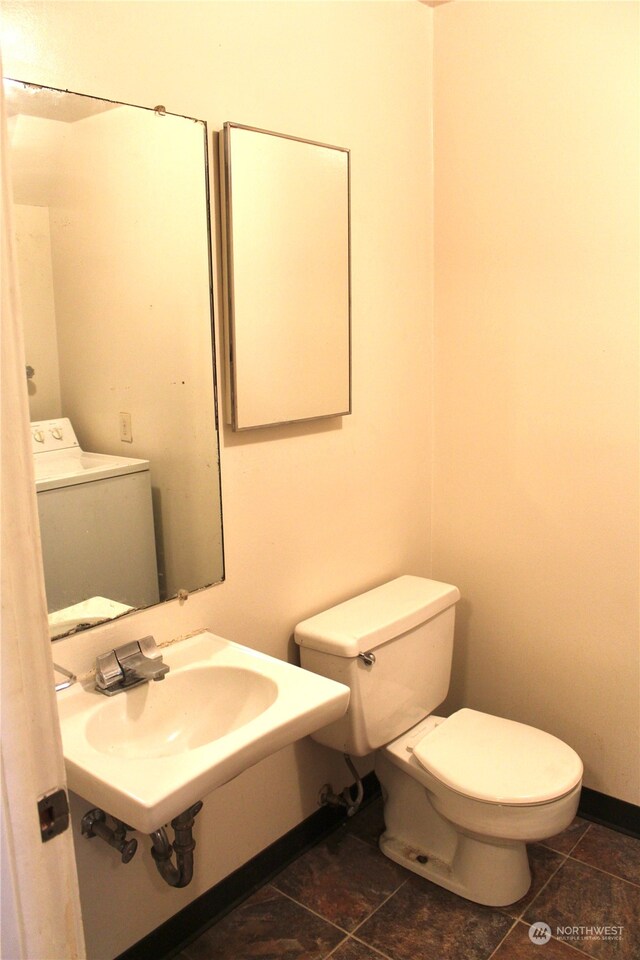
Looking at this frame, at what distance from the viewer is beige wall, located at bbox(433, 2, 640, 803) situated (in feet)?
6.65

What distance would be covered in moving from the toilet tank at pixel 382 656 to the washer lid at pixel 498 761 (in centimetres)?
11

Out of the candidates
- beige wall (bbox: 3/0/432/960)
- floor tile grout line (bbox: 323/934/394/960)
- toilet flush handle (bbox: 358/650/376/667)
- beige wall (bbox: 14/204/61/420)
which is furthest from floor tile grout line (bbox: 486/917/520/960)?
beige wall (bbox: 14/204/61/420)

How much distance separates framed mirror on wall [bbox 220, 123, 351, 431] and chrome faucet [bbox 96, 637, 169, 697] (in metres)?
0.55

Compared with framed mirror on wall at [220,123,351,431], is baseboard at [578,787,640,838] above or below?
below

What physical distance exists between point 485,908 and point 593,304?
158 centimetres

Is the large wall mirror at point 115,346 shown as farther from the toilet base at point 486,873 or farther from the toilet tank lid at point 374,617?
the toilet base at point 486,873

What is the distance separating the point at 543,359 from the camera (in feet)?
7.20

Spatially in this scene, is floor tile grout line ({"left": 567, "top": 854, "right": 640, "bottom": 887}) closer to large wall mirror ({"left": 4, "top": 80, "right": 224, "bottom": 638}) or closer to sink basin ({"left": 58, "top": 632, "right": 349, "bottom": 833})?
sink basin ({"left": 58, "top": 632, "right": 349, "bottom": 833})

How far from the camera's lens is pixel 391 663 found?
2.01 meters

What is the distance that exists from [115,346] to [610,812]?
6.15ft

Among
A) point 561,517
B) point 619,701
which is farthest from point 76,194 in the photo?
point 619,701

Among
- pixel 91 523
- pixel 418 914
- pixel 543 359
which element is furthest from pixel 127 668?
pixel 543 359

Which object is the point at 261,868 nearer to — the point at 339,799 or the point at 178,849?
the point at 339,799

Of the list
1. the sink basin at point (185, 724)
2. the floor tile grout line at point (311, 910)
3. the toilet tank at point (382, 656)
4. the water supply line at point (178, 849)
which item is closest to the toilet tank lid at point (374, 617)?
the toilet tank at point (382, 656)
